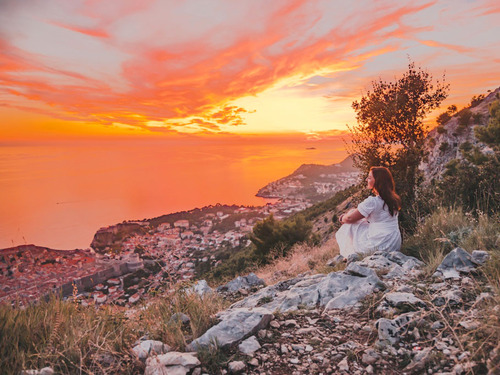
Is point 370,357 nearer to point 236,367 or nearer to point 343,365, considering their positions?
point 343,365

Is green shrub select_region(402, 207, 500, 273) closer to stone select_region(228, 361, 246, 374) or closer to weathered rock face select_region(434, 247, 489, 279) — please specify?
weathered rock face select_region(434, 247, 489, 279)

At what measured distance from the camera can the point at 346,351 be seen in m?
2.69

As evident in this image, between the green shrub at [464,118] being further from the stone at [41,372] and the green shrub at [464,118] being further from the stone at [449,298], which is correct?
the stone at [41,372]

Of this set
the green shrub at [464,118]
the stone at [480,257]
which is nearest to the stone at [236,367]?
the stone at [480,257]

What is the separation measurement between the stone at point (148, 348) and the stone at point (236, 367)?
65 centimetres

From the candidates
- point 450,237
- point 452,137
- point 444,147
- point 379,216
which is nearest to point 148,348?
point 379,216

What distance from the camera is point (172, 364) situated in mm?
2473

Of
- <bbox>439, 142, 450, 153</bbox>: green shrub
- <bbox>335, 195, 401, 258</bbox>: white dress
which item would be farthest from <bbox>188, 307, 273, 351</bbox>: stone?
<bbox>439, 142, 450, 153</bbox>: green shrub

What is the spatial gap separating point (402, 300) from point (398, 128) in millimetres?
7344

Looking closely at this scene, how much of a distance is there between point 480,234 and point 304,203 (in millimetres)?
49832

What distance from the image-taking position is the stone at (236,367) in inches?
97.9

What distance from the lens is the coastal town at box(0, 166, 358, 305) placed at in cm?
399

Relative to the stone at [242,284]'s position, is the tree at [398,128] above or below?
above

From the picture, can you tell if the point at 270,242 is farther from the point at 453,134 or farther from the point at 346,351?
the point at 453,134
